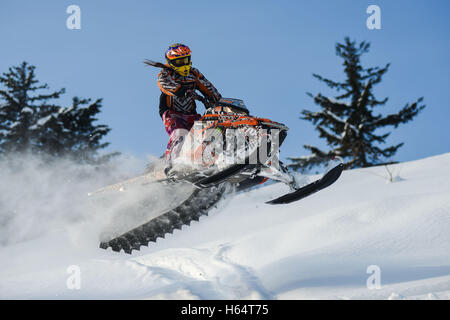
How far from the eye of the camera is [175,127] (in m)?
5.12

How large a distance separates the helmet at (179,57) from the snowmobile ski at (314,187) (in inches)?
80.2

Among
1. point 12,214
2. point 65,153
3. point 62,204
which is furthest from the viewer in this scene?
point 65,153

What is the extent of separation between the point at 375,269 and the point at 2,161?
1549cm

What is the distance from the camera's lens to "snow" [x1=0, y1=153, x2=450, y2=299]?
3.70 m

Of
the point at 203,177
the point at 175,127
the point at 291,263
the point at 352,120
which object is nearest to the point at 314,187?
the point at 291,263

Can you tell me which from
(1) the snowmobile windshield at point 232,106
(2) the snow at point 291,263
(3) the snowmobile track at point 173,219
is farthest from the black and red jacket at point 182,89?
(2) the snow at point 291,263

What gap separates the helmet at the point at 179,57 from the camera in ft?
15.6

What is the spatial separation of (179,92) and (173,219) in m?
1.93

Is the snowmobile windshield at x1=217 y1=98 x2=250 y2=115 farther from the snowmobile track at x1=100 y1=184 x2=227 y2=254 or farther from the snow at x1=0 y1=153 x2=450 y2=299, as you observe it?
the snow at x1=0 y1=153 x2=450 y2=299

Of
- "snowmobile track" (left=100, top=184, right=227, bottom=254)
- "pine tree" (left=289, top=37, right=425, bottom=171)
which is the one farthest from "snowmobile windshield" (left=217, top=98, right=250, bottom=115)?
"pine tree" (left=289, top=37, right=425, bottom=171)

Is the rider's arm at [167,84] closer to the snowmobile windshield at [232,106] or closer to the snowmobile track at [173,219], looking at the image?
the snowmobile windshield at [232,106]
